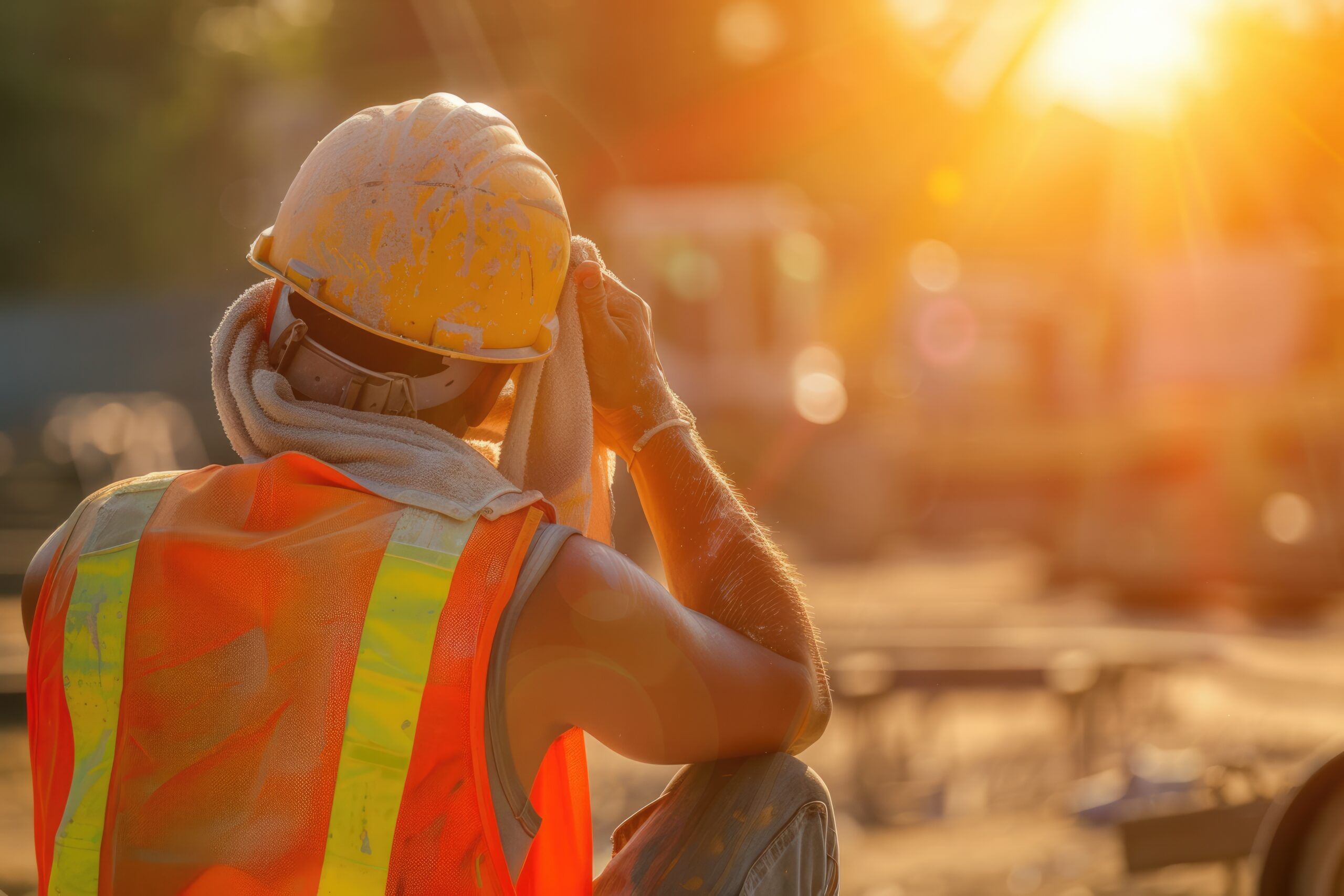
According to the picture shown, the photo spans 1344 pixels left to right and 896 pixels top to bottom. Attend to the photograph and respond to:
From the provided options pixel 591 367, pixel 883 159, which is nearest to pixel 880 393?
pixel 883 159

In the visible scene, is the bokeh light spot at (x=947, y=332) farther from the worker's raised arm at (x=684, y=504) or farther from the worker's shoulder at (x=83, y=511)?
the worker's shoulder at (x=83, y=511)

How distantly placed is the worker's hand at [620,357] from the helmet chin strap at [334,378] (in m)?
0.30

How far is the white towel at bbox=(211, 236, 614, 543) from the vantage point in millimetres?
1746

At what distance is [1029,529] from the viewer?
1661 cm

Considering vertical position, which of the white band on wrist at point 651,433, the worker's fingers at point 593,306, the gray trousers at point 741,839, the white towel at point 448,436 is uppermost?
the worker's fingers at point 593,306

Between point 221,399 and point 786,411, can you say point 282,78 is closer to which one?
point 786,411

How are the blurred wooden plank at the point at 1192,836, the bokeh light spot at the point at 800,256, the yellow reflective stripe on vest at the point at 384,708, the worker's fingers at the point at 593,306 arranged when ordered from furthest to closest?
1. the bokeh light spot at the point at 800,256
2. the blurred wooden plank at the point at 1192,836
3. the worker's fingers at the point at 593,306
4. the yellow reflective stripe on vest at the point at 384,708

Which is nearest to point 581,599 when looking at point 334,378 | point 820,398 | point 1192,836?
point 334,378

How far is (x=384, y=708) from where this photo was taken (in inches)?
65.7

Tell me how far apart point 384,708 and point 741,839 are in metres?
0.58

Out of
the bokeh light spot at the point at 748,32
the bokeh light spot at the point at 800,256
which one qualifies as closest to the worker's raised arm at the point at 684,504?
the bokeh light spot at the point at 800,256

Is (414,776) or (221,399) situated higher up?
(221,399)

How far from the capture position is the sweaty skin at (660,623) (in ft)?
5.57

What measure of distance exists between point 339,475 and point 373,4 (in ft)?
94.0
